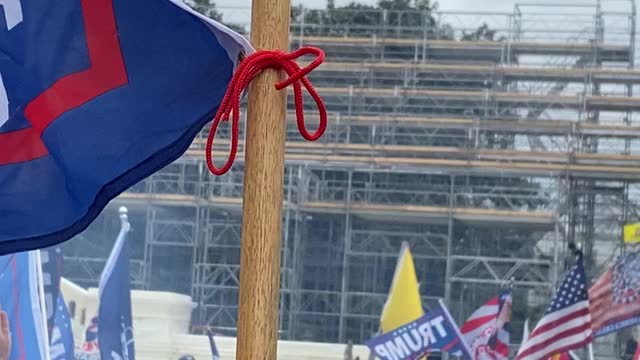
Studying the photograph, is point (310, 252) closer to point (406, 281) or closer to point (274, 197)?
point (406, 281)

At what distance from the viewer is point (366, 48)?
16.0 m

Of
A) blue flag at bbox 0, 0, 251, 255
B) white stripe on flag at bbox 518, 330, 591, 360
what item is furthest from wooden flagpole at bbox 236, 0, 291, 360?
white stripe on flag at bbox 518, 330, 591, 360

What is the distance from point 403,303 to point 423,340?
1.71 meters

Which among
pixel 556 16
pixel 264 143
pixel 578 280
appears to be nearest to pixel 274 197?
pixel 264 143

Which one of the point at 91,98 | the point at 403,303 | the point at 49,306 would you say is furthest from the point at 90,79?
the point at 403,303

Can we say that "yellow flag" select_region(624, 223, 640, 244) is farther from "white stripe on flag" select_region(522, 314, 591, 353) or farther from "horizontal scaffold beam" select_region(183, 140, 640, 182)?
"white stripe on flag" select_region(522, 314, 591, 353)

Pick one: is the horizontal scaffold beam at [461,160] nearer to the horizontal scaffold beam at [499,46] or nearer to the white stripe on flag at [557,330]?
the horizontal scaffold beam at [499,46]

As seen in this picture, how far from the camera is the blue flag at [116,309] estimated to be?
6.13 meters

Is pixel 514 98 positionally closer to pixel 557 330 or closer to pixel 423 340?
pixel 423 340

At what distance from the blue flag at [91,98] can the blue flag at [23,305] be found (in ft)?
8.40

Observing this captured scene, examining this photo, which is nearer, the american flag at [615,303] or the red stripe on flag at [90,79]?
the red stripe on flag at [90,79]

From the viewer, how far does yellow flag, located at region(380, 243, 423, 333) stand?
9906 mm

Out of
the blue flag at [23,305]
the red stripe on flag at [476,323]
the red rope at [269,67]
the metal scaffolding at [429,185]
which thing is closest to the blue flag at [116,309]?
the blue flag at [23,305]

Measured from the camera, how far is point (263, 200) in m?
1.29
